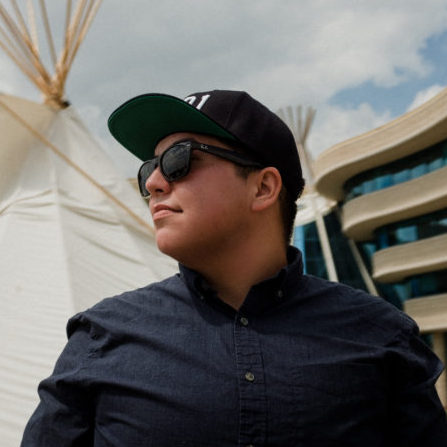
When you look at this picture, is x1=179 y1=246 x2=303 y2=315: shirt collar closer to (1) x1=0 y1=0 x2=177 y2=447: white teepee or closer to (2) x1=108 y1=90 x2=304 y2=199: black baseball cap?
(2) x1=108 y1=90 x2=304 y2=199: black baseball cap

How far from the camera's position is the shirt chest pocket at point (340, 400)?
1209 millimetres

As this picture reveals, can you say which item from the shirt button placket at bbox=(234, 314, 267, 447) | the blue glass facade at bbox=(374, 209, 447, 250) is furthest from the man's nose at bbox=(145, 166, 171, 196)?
the blue glass facade at bbox=(374, 209, 447, 250)

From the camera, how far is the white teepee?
155 inches

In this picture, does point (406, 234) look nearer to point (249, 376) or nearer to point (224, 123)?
point (224, 123)

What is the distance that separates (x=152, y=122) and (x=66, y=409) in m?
0.82

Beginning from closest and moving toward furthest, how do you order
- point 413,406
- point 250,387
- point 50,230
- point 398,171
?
point 250,387 → point 413,406 → point 50,230 → point 398,171

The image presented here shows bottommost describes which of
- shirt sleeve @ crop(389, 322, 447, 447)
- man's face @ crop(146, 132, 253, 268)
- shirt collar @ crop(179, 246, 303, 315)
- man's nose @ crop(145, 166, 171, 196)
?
shirt sleeve @ crop(389, 322, 447, 447)

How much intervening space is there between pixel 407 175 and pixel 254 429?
1884 cm

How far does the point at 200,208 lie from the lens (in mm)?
1348

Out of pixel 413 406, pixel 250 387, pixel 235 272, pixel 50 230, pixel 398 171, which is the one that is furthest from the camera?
pixel 398 171

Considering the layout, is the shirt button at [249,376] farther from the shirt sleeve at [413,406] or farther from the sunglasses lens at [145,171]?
the sunglasses lens at [145,171]

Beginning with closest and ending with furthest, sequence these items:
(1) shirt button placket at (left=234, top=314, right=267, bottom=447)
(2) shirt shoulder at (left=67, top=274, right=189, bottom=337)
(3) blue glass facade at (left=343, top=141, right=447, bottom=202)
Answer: (1) shirt button placket at (left=234, top=314, right=267, bottom=447), (2) shirt shoulder at (left=67, top=274, right=189, bottom=337), (3) blue glass facade at (left=343, top=141, right=447, bottom=202)

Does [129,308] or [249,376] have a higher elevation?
[129,308]

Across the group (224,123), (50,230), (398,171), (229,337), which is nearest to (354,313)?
(229,337)
